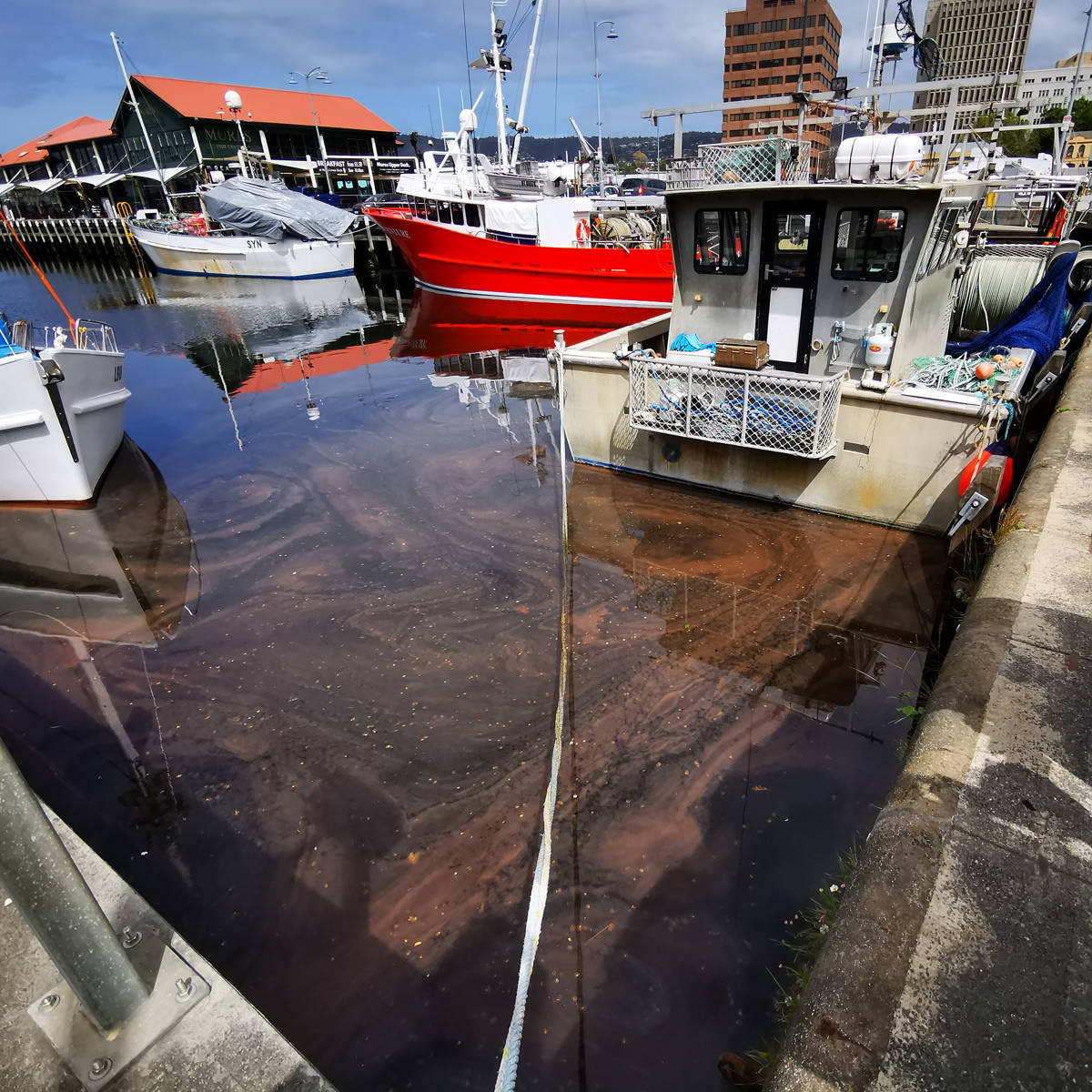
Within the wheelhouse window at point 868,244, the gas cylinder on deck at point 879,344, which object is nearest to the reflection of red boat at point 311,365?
the wheelhouse window at point 868,244

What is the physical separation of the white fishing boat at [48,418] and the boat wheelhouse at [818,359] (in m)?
7.47

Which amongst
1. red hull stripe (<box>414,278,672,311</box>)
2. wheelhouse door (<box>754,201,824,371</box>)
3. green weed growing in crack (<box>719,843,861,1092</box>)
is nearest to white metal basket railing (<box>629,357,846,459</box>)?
wheelhouse door (<box>754,201,824,371</box>)

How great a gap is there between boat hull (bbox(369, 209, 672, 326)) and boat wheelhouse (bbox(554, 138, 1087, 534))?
471 inches

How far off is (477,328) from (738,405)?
1625 cm

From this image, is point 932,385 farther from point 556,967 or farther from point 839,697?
point 556,967

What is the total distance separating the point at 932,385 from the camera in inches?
261

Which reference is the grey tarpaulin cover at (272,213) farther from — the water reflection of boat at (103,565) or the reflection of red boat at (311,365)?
the water reflection of boat at (103,565)

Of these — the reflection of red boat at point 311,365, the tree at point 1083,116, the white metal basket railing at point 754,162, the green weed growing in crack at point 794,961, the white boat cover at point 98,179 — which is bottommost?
the green weed growing in crack at point 794,961

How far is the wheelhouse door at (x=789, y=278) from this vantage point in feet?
24.9

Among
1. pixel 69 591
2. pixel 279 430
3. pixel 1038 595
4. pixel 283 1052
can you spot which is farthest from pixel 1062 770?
pixel 279 430

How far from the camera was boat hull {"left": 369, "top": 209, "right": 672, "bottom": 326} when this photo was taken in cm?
1973

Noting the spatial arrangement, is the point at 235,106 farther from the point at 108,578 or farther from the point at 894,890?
the point at 894,890

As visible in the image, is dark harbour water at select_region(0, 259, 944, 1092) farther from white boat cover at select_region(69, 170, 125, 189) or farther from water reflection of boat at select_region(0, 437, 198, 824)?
white boat cover at select_region(69, 170, 125, 189)

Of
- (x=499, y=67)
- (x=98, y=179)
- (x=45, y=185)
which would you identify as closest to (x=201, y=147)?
(x=98, y=179)
